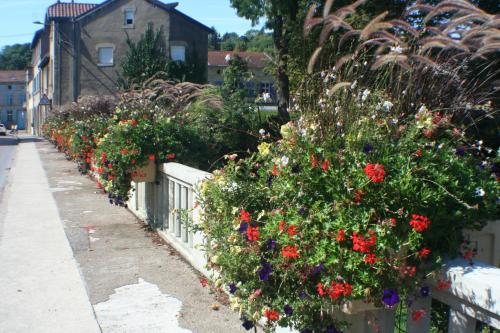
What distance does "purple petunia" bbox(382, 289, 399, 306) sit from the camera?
2.69 m

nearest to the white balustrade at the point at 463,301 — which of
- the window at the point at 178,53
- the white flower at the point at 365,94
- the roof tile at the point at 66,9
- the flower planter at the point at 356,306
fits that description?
the flower planter at the point at 356,306

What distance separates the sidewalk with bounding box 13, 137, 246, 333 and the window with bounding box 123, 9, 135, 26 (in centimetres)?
3080

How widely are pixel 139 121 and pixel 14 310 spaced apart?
3.65m

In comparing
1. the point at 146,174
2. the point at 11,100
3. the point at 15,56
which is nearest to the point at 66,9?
the point at 146,174

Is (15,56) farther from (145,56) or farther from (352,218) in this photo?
(352,218)

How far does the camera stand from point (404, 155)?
3148mm

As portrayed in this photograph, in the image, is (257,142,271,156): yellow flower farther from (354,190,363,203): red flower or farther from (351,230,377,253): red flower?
(351,230,377,253): red flower

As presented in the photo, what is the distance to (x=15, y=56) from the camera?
132 m

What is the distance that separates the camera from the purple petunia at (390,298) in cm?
269

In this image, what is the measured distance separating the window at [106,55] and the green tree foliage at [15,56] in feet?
321

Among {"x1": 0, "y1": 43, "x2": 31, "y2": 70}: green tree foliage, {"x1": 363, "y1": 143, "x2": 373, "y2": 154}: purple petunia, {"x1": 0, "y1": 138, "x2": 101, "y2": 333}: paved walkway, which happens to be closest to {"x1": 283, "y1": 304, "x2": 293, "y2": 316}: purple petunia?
{"x1": 363, "y1": 143, "x2": 373, "y2": 154}: purple petunia

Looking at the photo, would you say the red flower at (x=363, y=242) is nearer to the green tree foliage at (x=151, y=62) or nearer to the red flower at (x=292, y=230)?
the red flower at (x=292, y=230)

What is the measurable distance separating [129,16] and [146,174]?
33.0m

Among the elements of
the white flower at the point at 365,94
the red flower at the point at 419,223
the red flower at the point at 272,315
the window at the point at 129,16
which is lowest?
the red flower at the point at 272,315
